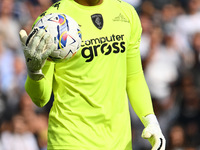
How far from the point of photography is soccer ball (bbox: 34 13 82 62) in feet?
9.93

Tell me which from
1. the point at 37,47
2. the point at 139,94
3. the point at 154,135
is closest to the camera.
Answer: the point at 37,47

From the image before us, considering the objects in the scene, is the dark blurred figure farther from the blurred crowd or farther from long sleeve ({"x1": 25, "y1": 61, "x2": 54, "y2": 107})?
long sleeve ({"x1": 25, "y1": 61, "x2": 54, "y2": 107})

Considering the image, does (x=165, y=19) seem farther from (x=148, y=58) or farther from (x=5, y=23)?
(x=5, y=23)

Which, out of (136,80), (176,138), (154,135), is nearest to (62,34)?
(136,80)

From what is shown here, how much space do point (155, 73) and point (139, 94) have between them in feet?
11.2

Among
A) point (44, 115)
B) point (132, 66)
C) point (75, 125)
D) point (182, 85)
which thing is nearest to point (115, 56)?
point (132, 66)

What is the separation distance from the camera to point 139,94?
3.80m

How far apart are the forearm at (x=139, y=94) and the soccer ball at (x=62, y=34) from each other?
0.82 m

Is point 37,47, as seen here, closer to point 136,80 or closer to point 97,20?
point 97,20

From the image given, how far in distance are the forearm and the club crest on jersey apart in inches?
21.1

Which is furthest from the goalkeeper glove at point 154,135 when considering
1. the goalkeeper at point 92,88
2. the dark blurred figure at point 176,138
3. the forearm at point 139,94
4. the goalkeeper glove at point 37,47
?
the dark blurred figure at point 176,138

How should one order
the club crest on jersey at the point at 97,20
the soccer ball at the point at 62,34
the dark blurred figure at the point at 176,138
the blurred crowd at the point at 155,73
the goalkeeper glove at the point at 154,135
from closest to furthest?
the soccer ball at the point at 62,34, the goalkeeper glove at the point at 154,135, the club crest on jersey at the point at 97,20, the blurred crowd at the point at 155,73, the dark blurred figure at the point at 176,138

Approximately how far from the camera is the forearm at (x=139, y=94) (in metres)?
3.77

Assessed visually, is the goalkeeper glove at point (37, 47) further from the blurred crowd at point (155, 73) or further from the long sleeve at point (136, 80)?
the blurred crowd at point (155, 73)
